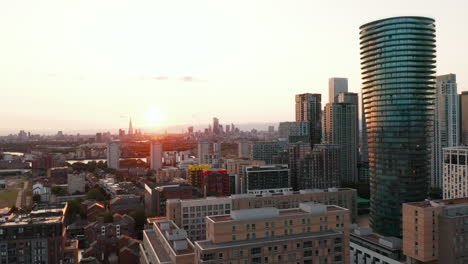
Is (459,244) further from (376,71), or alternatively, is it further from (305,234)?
(376,71)

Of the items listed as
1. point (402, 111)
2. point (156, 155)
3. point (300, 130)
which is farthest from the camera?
point (156, 155)

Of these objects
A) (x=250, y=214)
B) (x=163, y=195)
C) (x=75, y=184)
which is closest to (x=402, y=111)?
(x=250, y=214)

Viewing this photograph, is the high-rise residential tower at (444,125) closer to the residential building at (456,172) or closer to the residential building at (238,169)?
the residential building at (456,172)

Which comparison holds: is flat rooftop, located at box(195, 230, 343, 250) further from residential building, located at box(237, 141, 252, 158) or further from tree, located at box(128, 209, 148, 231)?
residential building, located at box(237, 141, 252, 158)

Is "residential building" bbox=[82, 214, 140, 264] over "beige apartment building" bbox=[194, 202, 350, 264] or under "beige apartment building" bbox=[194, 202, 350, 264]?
under

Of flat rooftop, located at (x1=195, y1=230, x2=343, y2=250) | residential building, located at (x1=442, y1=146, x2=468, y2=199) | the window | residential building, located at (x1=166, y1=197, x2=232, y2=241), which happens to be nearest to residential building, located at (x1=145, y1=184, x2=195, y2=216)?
residential building, located at (x1=166, y1=197, x2=232, y2=241)

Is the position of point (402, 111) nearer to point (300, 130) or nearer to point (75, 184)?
point (75, 184)
